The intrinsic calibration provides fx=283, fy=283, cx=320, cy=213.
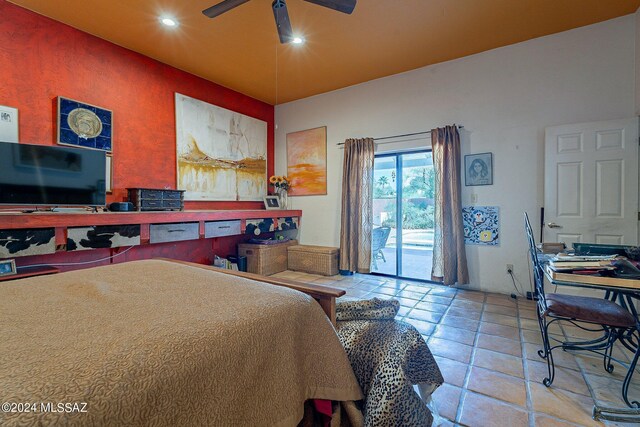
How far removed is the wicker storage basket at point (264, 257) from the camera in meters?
4.24

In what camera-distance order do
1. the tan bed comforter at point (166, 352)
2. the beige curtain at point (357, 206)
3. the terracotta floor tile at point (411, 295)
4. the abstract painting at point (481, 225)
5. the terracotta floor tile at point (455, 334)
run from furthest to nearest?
the beige curtain at point (357, 206) → the abstract painting at point (481, 225) → the terracotta floor tile at point (411, 295) → the terracotta floor tile at point (455, 334) → the tan bed comforter at point (166, 352)

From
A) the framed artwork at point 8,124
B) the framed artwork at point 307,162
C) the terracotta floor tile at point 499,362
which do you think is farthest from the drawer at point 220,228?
the terracotta floor tile at point 499,362

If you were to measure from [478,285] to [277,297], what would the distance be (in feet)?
10.7

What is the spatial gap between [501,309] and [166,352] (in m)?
3.23

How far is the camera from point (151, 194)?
3236 mm

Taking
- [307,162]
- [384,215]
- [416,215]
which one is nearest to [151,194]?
[307,162]

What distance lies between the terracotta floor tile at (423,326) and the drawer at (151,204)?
2976 millimetres

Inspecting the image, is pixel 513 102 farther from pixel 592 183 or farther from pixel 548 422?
pixel 548 422

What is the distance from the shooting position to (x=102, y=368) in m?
0.65

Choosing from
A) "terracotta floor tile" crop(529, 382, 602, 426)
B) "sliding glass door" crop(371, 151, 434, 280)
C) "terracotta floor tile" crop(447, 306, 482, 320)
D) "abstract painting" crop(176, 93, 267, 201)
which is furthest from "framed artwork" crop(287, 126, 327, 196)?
"terracotta floor tile" crop(529, 382, 602, 426)

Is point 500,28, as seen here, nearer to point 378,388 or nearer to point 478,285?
point 478,285

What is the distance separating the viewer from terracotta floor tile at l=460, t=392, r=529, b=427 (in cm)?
144

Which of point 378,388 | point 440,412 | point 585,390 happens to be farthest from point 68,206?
point 585,390

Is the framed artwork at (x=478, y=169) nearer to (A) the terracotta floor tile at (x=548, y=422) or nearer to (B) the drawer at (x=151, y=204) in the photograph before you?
(A) the terracotta floor tile at (x=548, y=422)
